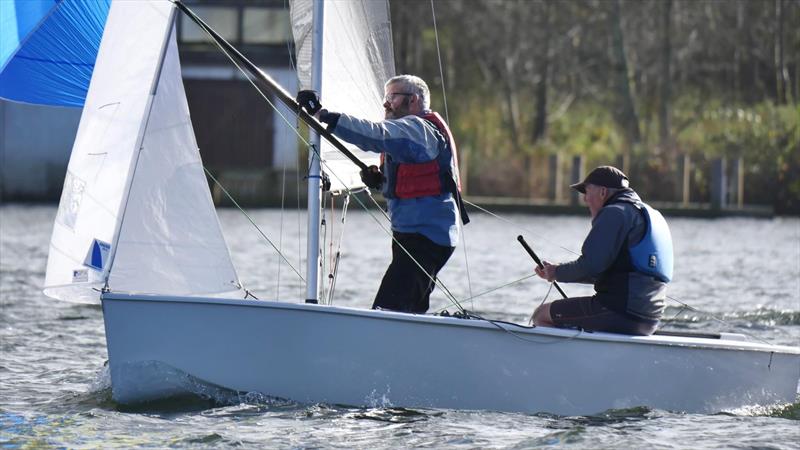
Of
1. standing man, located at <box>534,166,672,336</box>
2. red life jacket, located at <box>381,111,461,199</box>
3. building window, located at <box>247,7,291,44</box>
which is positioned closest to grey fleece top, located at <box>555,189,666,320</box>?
standing man, located at <box>534,166,672,336</box>

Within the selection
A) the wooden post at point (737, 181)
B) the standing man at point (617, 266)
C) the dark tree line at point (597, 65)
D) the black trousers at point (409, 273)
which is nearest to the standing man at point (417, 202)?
the black trousers at point (409, 273)

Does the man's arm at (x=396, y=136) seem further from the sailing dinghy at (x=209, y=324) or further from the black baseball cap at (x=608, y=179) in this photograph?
the black baseball cap at (x=608, y=179)

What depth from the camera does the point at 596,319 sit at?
24.5 ft

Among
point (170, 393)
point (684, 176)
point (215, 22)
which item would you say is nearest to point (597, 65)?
point (215, 22)

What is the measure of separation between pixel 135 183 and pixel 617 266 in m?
2.41

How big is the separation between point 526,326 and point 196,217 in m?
1.74

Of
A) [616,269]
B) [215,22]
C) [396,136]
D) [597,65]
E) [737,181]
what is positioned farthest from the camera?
[597,65]

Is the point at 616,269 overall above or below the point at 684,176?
below

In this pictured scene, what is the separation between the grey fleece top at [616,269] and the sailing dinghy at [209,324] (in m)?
0.19

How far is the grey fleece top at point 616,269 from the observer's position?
726 centimetres

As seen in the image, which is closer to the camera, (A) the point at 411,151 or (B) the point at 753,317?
(A) the point at 411,151

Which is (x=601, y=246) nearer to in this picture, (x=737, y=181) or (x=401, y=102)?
(x=401, y=102)

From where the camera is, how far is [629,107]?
30.5 meters

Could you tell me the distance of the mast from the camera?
7.37 m
